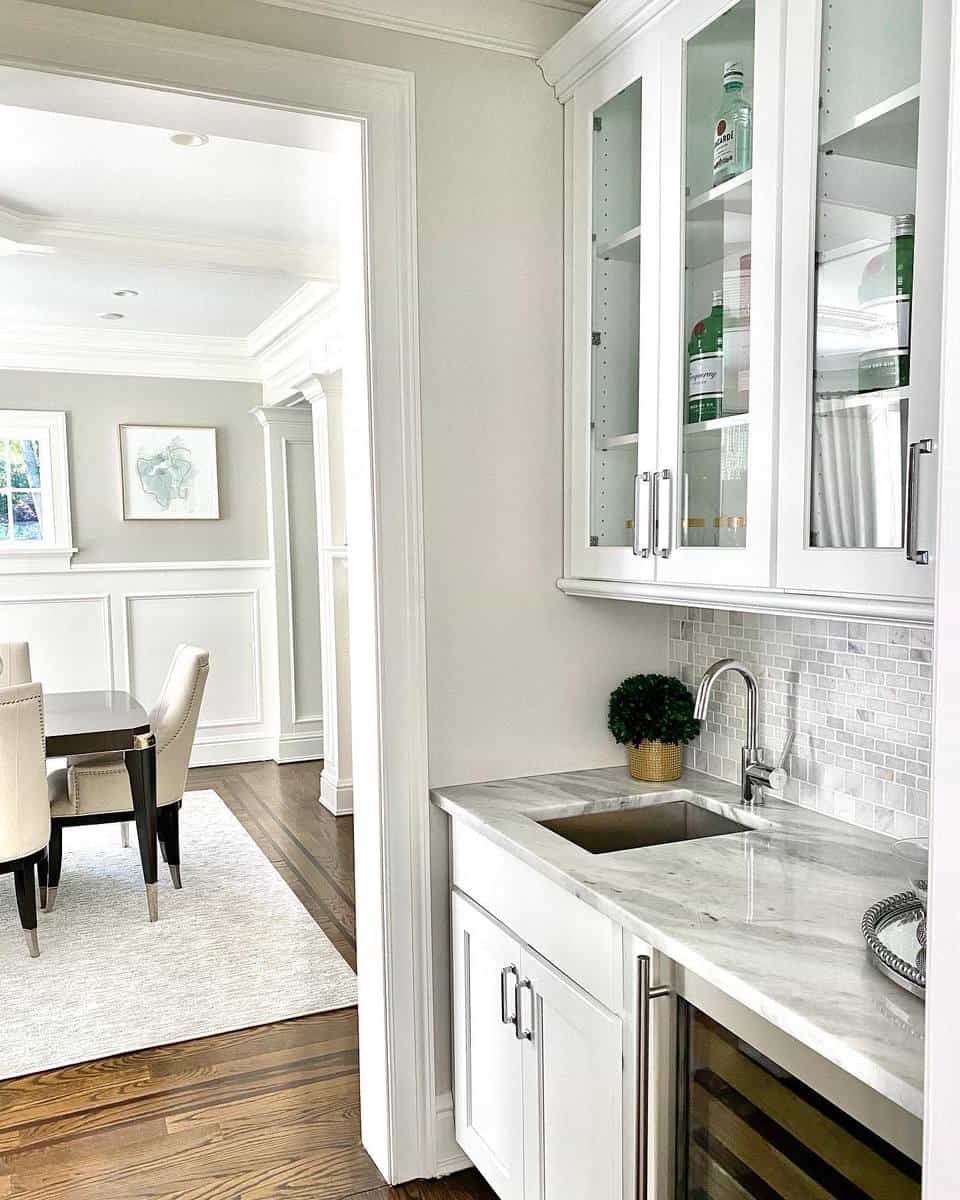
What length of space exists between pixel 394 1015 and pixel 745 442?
4.74 feet

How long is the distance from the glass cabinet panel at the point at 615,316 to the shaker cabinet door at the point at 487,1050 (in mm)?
875

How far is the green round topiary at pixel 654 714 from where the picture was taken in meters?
2.22

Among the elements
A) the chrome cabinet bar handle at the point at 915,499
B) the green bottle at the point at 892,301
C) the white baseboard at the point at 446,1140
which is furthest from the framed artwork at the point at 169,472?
the chrome cabinet bar handle at the point at 915,499

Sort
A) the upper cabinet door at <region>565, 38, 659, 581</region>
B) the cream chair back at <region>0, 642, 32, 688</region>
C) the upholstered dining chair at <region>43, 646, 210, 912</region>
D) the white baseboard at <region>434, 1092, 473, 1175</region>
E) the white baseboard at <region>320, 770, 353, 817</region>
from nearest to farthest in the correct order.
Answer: the upper cabinet door at <region>565, 38, 659, 581</region>
the white baseboard at <region>434, 1092, 473, 1175</region>
the upholstered dining chair at <region>43, 646, 210, 912</region>
the cream chair back at <region>0, 642, 32, 688</region>
the white baseboard at <region>320, 770, 353, 817</region>

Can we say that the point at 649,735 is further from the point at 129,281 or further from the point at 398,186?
the point at 129,281

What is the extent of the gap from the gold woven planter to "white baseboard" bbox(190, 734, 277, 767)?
181 inches

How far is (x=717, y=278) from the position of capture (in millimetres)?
1729

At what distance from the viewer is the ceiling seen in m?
2.01

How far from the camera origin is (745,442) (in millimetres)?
1662

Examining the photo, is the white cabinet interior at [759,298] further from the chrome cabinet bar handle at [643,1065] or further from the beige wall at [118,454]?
the beige wall at [118,454]

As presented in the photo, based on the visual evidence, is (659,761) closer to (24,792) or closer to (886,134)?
(886,134)

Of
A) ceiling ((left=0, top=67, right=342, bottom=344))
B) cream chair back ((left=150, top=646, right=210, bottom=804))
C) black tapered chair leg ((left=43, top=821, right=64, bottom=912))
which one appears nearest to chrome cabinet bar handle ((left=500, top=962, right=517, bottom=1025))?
ceiling ((left=0, top=67, right=342, bottom=344))

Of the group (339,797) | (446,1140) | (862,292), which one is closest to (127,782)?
(339,797)

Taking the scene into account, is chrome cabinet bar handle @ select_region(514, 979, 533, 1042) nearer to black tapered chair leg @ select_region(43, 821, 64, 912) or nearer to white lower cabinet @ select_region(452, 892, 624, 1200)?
white lower cabinet @ select_region(452, 892, 624, 1200)
